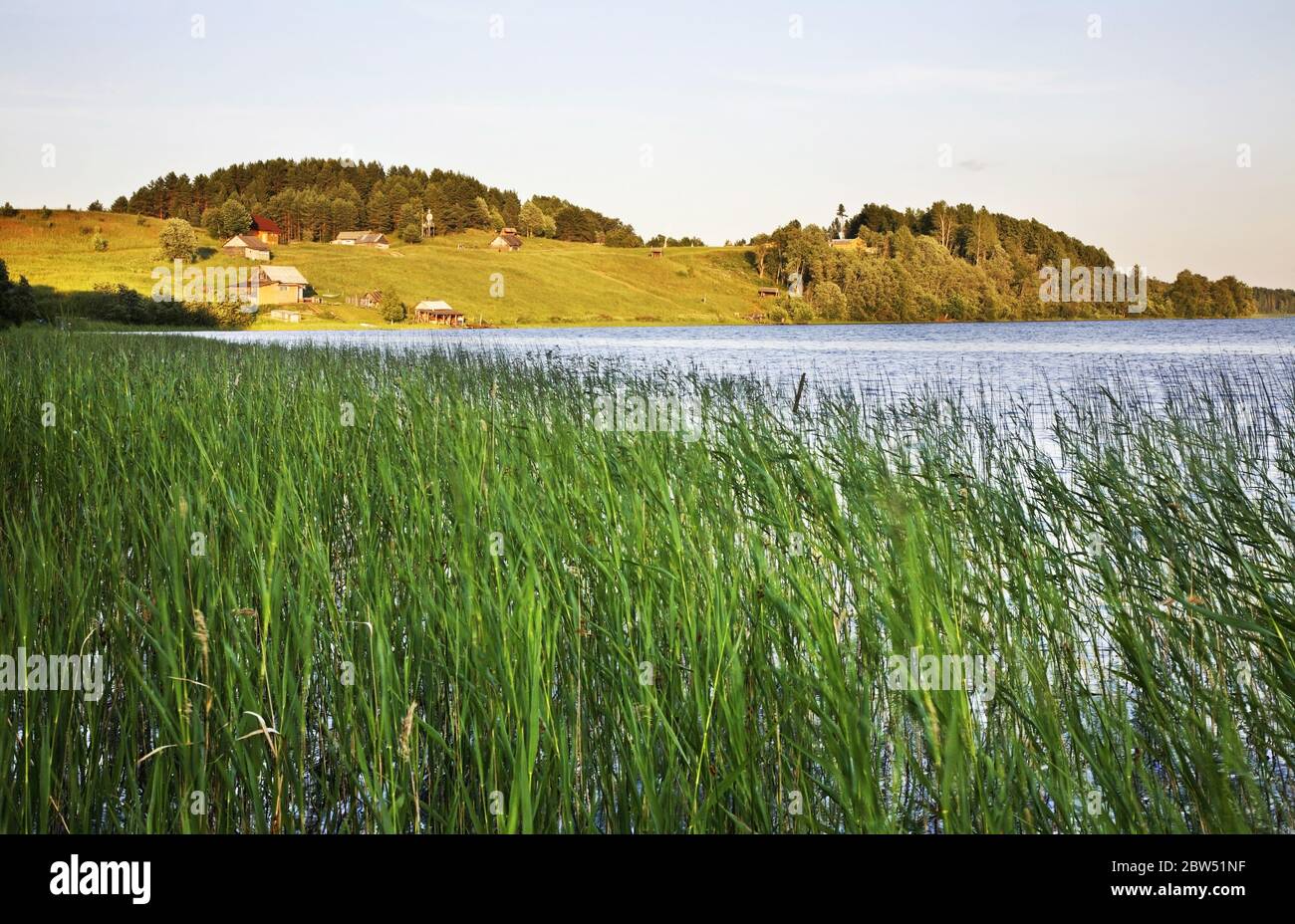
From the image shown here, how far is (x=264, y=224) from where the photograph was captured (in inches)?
3733

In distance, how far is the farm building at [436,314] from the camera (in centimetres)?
6725

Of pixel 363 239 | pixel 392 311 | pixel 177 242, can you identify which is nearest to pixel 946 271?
pixel 392 311

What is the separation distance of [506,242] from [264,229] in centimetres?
2502

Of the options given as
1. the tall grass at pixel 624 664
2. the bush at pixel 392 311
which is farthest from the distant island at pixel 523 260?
the tall grass at pixel 624 664

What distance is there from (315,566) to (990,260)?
9261 cm

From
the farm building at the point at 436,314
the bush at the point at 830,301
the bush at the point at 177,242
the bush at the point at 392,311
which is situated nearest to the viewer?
the bush at the point at 392,311

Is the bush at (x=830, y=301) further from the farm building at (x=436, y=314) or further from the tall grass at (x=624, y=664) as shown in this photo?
the tall grass at (x=624, y=664)

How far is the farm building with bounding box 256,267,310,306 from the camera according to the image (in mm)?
62438

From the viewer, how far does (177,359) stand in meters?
11.2

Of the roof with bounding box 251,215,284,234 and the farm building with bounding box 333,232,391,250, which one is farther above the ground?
the roof with bounding box 251,215,284,234

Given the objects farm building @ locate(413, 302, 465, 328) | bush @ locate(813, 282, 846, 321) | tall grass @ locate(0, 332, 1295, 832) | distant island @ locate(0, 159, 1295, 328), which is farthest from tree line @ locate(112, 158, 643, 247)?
tall grass @ locate(0, 332, 1295, 832)

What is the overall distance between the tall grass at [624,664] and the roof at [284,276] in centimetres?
6657

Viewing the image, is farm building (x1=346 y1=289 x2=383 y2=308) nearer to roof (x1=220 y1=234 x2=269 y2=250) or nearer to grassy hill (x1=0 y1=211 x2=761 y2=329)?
grassy hill (x1=0 y1=211 x2=761 y2=329)
